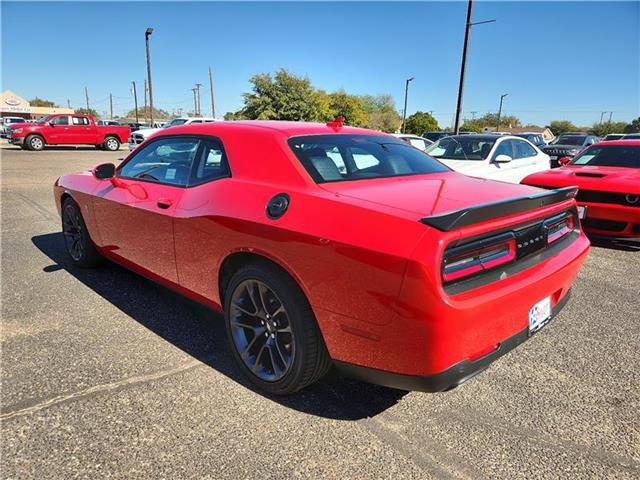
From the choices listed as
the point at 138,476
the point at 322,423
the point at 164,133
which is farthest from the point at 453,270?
the point at 164,133

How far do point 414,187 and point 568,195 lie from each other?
0.96 metres

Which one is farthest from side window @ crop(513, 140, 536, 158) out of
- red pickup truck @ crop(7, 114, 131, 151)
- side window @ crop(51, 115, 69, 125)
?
side window @ crop(51, 115, 69, 125)

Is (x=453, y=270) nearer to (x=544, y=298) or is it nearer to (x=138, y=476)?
(x=544, y=298)

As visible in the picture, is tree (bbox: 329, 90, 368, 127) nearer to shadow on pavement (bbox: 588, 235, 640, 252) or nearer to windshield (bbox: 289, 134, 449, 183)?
shadow on pavement (bbox: 588, 235, 640, 252)

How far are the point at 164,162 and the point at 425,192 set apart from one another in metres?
2.07

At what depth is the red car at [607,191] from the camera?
536 centimetres

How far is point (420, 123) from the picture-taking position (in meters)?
49.4

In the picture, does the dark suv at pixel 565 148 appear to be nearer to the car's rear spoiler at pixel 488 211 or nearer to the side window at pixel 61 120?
the car's rear spoiler at pixel 488 211

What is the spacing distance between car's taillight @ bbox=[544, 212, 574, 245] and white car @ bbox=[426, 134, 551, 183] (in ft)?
15.5

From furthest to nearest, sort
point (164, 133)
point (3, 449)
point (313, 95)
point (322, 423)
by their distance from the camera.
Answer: point (313, 95)
point (164, 133)
point (322, 423)
point (3, 449)

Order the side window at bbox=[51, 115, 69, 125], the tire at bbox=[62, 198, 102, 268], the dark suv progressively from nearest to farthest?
the tire at bbox=[62, 198, 102, 268] < the dark suv < the side window at bbox=[51, 115, 69, 125]

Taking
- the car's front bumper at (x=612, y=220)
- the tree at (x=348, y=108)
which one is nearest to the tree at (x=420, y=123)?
the tree at (x=348, y=108)

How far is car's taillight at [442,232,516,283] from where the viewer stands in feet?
6.25

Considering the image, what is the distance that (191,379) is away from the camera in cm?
267
